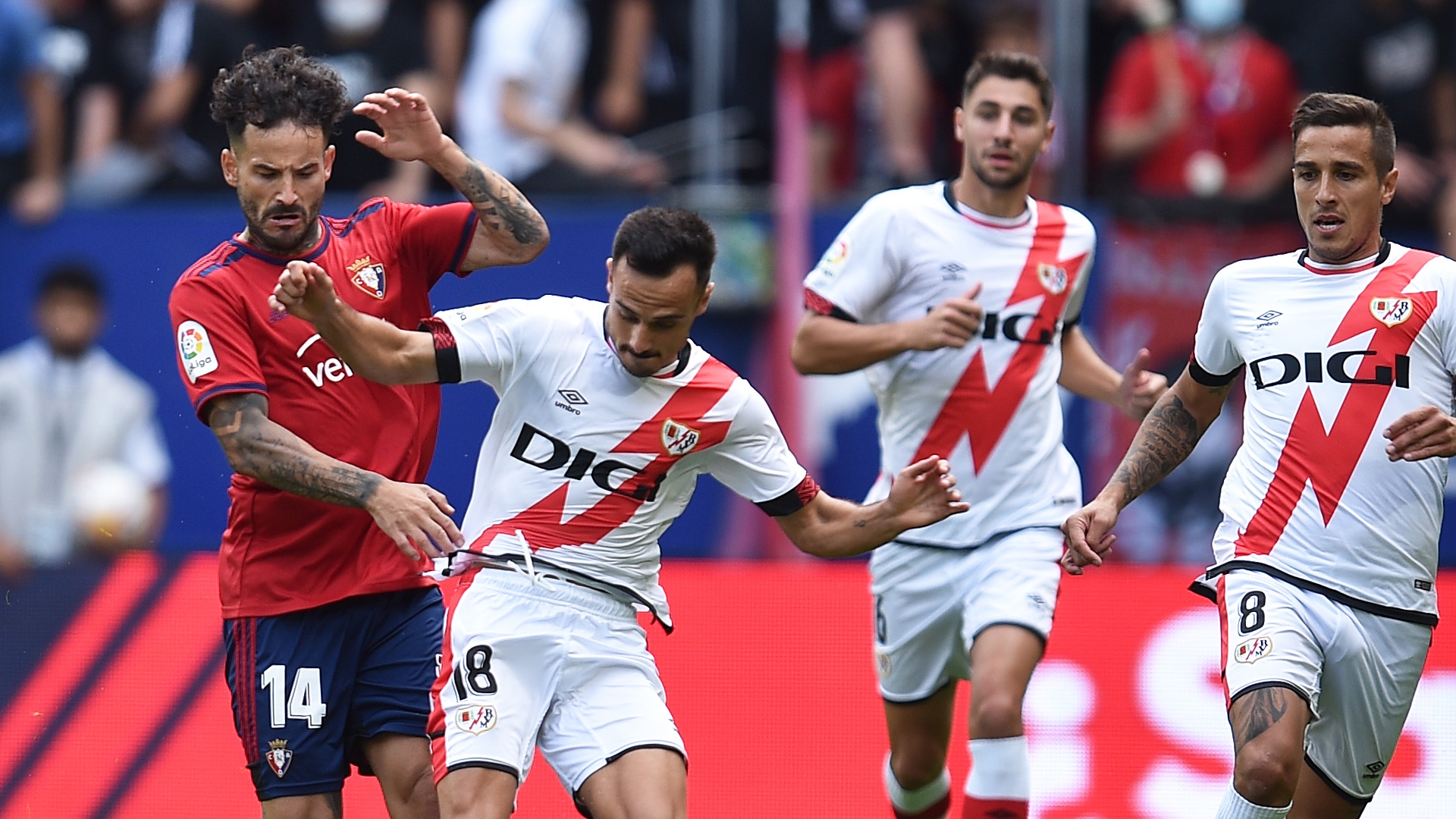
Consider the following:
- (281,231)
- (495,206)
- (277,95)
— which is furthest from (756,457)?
(277,95)

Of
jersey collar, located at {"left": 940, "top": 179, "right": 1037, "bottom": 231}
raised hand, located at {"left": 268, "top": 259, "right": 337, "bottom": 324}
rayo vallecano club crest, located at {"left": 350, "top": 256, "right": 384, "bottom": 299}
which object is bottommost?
jersey collar, located at {"left": 940, "top": 179, "right": 1037, "bottom": 231}

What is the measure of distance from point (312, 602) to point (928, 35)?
6.17 meters

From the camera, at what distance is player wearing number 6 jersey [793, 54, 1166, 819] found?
22.5 feet

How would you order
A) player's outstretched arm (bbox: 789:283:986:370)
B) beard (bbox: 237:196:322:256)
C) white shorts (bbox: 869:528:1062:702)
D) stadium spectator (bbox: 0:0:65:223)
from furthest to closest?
stadium spectator (bbox: 0:0:65:223) → white shorts (bbox: 869:528:1062:702) → player's outstretched arm (bbox: 789:283:986:370) → beard (bbox: 237:196:322:256)

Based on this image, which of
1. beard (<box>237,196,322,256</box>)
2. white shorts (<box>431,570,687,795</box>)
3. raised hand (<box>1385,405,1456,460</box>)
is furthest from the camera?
beard (<box>237,196,322,256</box>)

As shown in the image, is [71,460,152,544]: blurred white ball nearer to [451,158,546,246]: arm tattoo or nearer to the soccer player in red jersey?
the soccer player in red jersey

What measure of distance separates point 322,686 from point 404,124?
1754 millimetres

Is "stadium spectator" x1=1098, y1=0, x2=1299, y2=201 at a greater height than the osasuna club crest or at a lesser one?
greater

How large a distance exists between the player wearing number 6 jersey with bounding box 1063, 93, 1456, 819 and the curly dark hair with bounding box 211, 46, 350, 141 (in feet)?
8.57

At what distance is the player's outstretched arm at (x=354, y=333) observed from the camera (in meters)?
5.17

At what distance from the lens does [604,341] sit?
5.80m

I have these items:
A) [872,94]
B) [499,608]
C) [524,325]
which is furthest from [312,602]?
[872,94]

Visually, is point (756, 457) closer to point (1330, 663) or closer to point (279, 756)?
point (279, 756)

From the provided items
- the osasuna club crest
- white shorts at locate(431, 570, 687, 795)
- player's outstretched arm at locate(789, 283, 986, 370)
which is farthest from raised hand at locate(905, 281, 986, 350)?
the osasuna club crest
